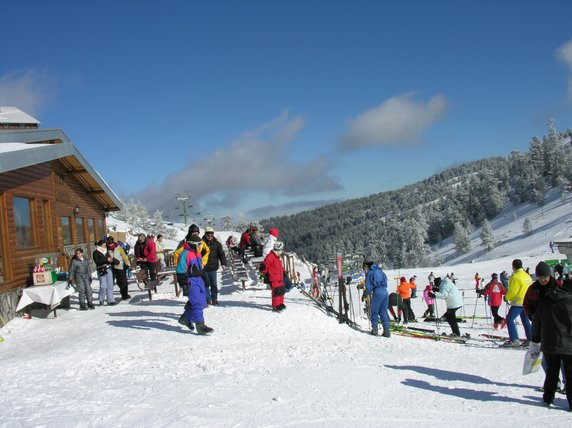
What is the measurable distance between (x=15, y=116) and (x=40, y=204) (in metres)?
37.9

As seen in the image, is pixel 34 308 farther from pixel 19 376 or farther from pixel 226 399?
pixel 226 399

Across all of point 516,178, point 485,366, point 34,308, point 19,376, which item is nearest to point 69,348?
point 19,376

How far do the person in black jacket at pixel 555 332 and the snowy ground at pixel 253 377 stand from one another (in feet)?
1.01

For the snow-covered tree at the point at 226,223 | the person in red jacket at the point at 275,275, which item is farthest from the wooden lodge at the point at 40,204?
the snow-covered tree at the point at 226,223

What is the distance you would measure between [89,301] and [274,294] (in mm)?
4854

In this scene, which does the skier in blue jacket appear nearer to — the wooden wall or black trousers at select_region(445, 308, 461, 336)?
black trousers at select_region(445, 308, 461, 336)

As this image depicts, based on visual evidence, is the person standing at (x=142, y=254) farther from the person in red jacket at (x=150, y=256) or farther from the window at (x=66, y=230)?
the window at (x=66, y=230)

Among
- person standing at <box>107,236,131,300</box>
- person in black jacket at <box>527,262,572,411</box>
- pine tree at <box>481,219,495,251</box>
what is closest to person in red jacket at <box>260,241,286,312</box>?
person standing at <box>107,236,131,300</box>

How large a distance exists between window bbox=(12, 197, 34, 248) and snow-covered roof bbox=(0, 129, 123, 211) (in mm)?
1294

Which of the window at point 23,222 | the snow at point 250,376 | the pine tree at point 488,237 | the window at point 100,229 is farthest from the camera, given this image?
the pine tree at point 488,237

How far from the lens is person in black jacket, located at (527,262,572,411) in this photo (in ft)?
16.2

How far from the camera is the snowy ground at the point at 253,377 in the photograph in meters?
4.77

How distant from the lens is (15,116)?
150 ft

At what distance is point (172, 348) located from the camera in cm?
776
